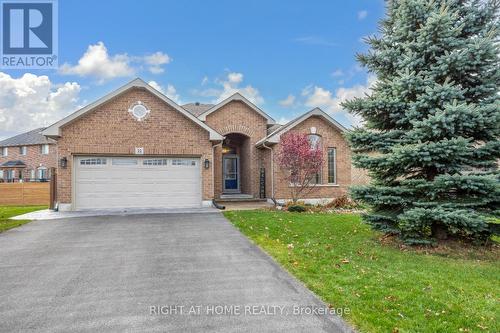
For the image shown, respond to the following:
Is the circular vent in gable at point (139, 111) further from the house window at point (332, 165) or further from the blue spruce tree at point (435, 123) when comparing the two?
the house window at point (332, 165)

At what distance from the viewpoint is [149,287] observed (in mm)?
4738

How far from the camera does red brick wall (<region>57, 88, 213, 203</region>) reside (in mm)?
12750

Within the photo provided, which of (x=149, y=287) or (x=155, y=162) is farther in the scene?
(x=155, y=162)

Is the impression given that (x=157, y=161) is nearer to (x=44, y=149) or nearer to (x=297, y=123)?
(x=297, y=123)

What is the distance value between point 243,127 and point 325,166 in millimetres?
5013

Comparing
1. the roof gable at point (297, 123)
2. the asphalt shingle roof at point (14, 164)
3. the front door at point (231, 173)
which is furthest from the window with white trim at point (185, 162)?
the asphalt shingle roof at point (14, 164)

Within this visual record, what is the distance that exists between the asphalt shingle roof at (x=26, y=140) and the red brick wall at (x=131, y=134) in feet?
92.4

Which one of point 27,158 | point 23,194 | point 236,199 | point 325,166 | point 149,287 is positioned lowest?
point 149,287

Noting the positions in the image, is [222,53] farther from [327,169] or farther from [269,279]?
[269,279]

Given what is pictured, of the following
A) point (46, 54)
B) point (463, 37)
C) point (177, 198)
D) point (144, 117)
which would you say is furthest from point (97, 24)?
point (463, 37)

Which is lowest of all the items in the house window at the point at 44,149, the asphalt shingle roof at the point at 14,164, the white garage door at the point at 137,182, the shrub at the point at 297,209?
the shrub at the point at 297,209

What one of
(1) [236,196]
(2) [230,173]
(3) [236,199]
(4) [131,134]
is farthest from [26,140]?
(3) [236,199]

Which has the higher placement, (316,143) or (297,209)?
(316,143)

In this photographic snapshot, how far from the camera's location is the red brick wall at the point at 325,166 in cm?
1573
